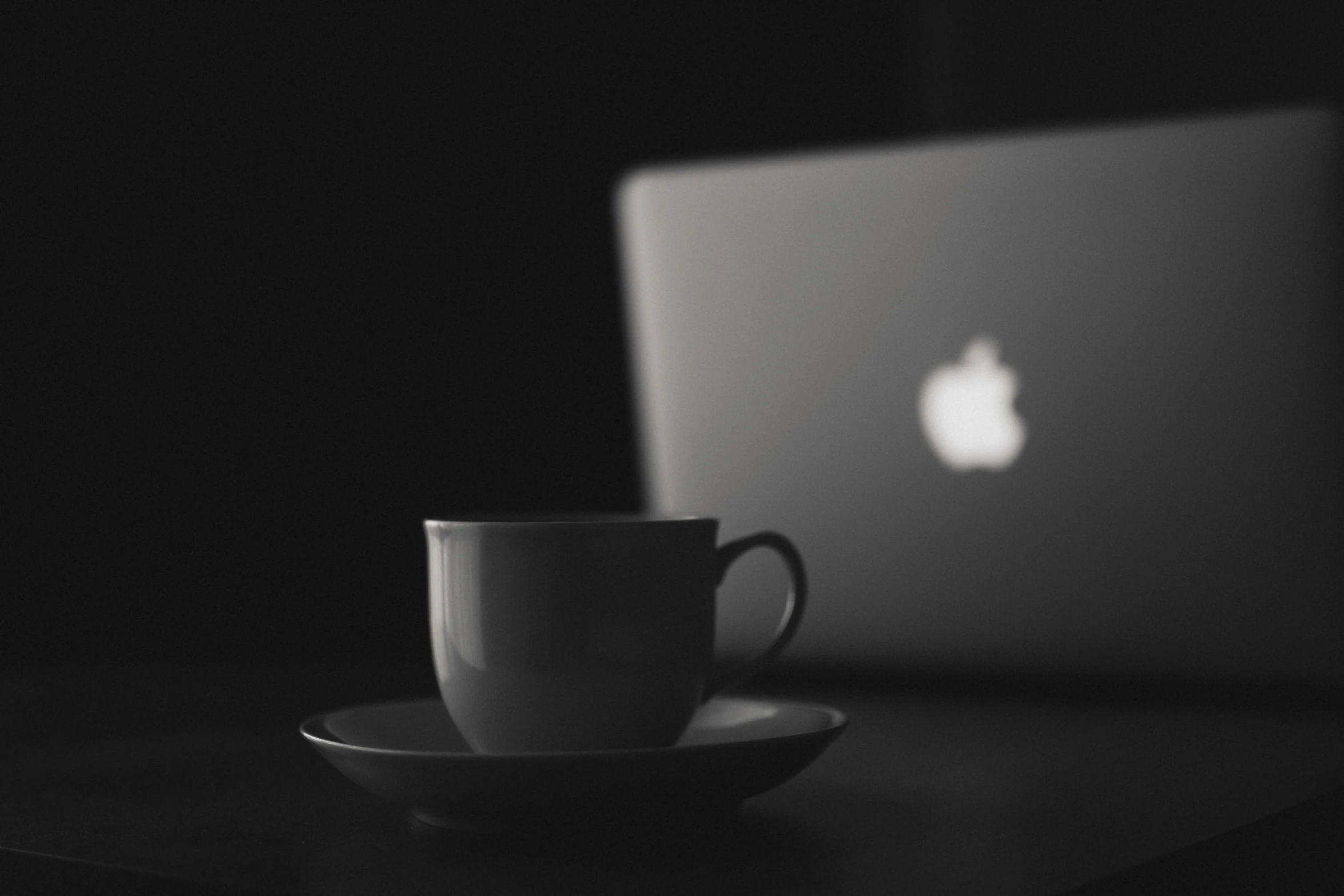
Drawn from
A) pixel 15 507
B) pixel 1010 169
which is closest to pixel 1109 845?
Answer: pixel 1010 169

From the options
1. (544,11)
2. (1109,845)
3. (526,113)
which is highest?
(544,11)

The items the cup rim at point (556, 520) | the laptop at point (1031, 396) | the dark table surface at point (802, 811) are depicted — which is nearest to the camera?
the dark table surface at point (802, 811)

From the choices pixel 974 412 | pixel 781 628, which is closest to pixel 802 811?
pixel 781 628

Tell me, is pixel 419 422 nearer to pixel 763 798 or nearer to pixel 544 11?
pixel 544 11

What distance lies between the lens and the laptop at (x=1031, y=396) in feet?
3.28

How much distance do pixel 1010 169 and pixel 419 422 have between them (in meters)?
1.06

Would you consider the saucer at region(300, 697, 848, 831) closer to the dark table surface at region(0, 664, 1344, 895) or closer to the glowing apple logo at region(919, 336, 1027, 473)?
the dark table surface at region(0, 664, 1344, 895)

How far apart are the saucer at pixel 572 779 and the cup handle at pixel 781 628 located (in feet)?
0.28

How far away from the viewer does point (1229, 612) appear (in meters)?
1.02

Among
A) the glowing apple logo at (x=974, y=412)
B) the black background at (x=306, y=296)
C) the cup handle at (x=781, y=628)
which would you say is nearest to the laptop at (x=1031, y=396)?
the glowing apple logo at (x=974, y=412)

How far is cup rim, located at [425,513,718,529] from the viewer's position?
68 centimetres

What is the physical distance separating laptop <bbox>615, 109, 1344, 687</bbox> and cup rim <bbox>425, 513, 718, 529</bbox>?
35 centimetres

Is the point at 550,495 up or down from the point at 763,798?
up

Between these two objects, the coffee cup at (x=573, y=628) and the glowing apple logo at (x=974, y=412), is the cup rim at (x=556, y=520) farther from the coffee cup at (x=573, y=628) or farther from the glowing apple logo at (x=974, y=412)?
the glowing apple logo at (x=974, y=412)
